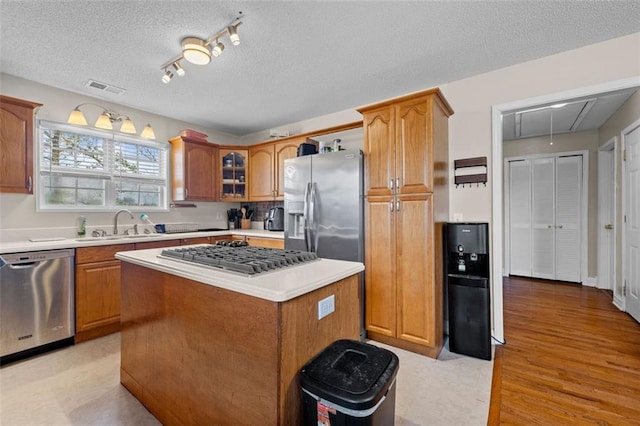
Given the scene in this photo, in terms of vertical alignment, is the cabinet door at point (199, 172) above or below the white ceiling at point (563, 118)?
below

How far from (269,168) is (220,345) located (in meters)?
3.24

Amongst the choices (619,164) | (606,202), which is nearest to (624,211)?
(619,164)

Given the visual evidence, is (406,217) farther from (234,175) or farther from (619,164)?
(619,164)

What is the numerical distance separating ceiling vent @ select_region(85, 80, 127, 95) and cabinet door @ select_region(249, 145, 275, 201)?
5.97ft

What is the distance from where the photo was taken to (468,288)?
245 cm

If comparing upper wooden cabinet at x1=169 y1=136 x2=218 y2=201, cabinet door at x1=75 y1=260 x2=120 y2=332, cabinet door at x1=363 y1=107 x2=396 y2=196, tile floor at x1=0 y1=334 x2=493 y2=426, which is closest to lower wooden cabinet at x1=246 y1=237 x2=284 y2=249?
upper wooden cabinet at x1=169 y1=136 x2=218 y2=201

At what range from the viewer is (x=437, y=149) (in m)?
2.55

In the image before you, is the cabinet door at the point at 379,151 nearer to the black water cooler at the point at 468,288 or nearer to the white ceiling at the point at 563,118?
the black water cooler at the point at 468,288

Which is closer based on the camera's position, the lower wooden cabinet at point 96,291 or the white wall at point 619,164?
the lower wooden cabinet at point 96,291

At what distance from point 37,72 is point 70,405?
301 cm

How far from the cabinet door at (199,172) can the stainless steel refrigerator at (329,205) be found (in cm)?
168

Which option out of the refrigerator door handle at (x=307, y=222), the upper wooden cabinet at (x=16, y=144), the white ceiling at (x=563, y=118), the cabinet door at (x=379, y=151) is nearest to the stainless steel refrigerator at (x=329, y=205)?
the refrigerator door handle at (x=307, y=222)

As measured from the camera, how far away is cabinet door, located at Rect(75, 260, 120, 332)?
2707 millimetres

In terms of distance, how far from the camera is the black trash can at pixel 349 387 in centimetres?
95
